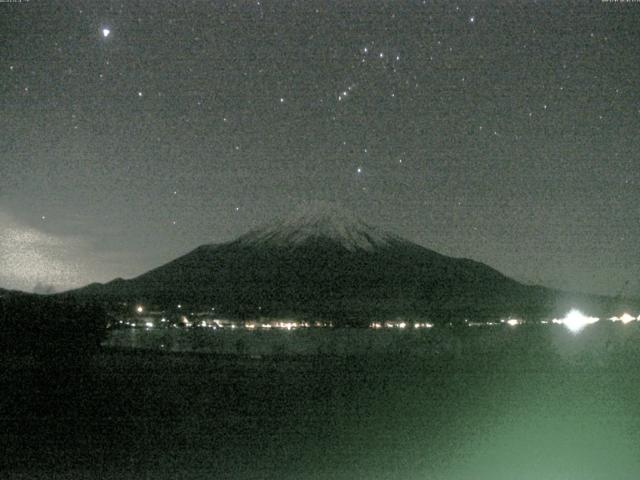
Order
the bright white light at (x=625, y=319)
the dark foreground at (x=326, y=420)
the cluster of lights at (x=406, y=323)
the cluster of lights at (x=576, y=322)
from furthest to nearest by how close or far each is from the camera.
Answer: the cluster of lights at (x=406, y=323)
the bright white light at (x=625, y=319)
the cluster of lights at (x=576, y=322)
the dark foreground at (x=326, y=420)

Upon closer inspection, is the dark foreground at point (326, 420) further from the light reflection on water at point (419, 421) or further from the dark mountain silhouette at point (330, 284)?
the dark mountain silhouette at point (330, 284)

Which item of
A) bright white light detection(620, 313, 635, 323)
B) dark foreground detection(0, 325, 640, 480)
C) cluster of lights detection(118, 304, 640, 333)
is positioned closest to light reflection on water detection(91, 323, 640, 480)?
dark foreground detection(0, 325, 640, 480)

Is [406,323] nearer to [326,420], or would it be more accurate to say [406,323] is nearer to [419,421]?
[419,421]

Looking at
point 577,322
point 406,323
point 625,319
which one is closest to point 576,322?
point 577,322

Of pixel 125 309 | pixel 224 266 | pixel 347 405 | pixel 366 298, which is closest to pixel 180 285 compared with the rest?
pixel 224 266

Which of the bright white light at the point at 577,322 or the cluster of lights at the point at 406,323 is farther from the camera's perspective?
the cluster of lights at the point at 406,323

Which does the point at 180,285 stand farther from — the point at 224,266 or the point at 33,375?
the point at 33,375

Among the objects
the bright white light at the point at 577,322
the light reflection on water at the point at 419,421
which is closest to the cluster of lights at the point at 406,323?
the bright white light at the point at 577,322
